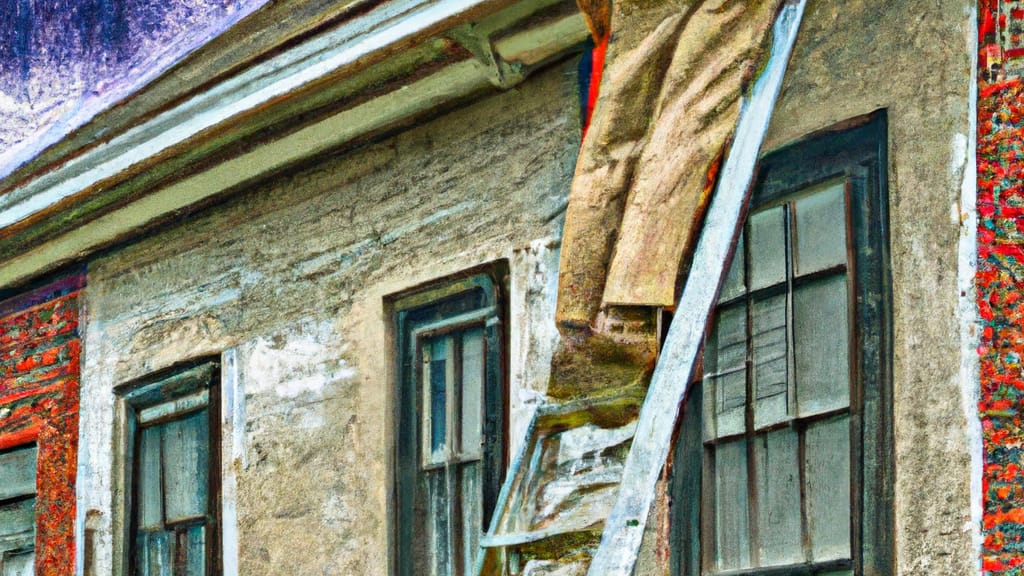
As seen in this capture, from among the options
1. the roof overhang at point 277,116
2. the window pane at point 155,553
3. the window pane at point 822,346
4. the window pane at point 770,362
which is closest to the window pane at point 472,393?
the roof overhang at point 277,116

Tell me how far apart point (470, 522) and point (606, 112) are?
101 cm

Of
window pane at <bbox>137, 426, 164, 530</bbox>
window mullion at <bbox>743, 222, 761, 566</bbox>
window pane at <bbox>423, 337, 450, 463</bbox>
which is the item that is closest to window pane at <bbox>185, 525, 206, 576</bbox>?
window pane at <bbox>137, 426, 164, 530</bbox>

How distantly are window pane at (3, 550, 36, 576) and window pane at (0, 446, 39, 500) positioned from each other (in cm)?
17

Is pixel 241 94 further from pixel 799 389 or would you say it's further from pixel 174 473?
pixel 799 389

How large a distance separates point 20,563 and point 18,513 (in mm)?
139

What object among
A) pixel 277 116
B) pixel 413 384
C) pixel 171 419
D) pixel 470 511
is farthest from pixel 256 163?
pixel 470 511

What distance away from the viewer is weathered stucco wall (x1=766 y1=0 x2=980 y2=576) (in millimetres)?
3412

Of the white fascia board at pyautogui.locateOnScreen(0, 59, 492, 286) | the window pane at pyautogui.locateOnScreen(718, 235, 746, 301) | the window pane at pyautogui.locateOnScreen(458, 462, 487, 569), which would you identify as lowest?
the window pane at pyautogui.locateOnScreen(458, 462, 487, 569)

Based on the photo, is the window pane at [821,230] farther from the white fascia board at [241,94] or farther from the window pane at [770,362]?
the white fascia board at [241,94]

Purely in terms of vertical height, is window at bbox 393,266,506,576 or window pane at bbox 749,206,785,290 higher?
window pane at bbox 749,206,785,290

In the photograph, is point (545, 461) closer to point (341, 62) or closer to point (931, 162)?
point (931, 162)

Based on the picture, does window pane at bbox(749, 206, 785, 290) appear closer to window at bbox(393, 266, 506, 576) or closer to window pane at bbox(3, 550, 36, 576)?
window at bbox(393, 266, 506, 576)

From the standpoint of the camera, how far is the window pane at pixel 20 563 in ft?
17.7

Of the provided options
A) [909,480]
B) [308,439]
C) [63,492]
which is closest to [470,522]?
[308,439]
